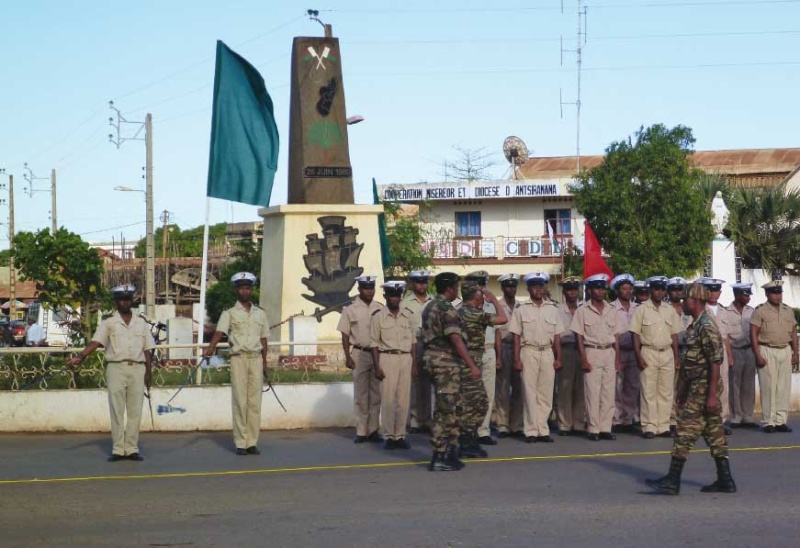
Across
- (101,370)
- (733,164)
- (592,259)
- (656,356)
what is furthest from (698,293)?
(733,164)

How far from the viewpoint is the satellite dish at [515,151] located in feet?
160

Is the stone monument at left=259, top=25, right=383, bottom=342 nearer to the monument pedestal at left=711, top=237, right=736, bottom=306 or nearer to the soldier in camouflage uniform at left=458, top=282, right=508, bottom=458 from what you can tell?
the monument pedestal at left=711, top=237, right=736, bottom=306

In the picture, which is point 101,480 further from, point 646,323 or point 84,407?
point 646,323

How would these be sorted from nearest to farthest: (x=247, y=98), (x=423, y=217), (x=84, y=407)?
(x=84, y=407)
(x=247, y=98)
(x=423, y=217)

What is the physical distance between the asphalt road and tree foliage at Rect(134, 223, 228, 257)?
55873 millimetres

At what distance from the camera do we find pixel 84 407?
14.6 meters

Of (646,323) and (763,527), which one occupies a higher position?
(646,323)

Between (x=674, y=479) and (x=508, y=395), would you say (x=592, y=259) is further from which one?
(x=674, y=479)

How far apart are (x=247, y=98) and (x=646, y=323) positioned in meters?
9.53

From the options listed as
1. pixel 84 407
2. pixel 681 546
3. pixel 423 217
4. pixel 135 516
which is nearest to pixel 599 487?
pixel 681 546

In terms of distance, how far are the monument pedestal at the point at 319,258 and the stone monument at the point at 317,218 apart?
0.02 m

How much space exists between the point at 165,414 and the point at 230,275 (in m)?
26.3

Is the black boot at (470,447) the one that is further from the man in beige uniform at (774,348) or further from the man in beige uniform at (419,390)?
the man in beige uniform at (774,348)

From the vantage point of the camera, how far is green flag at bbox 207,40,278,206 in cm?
2019
